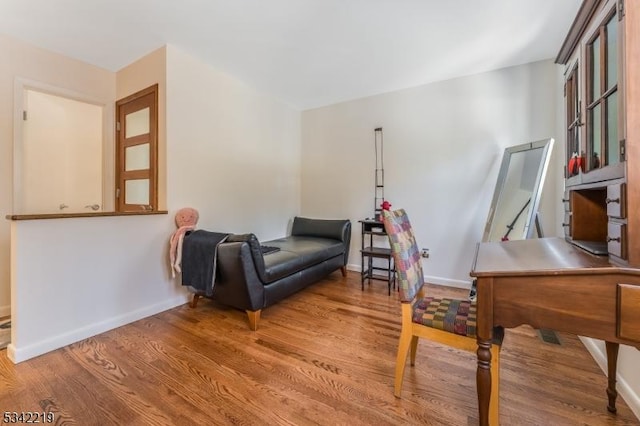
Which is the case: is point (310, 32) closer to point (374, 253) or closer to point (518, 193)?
point (374, 253)

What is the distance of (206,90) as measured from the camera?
9.43 ft

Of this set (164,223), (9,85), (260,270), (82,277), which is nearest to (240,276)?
(260,270)

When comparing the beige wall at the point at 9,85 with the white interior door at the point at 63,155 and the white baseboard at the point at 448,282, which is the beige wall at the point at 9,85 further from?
the white baseboard at the point at 448,282

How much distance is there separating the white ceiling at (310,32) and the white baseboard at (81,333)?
2.44 meters

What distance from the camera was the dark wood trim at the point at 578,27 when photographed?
3.89 ft

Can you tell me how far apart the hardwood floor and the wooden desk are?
578mm

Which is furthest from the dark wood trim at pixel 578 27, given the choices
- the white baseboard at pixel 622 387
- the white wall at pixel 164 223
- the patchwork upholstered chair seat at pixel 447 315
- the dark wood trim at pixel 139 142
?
the dark wood trim at pixel 139 142

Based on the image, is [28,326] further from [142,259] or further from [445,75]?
[445,75]

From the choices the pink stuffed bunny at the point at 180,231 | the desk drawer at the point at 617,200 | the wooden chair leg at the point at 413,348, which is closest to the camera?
the desk drawer at the point at 617,200

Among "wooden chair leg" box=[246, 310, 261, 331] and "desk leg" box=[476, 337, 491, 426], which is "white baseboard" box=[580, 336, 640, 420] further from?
"wooden chair leg" box=[246, 310, 261, 331]

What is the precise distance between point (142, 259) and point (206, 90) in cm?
182

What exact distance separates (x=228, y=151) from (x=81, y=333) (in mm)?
2120

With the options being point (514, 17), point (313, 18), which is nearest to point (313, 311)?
point (313, 18)

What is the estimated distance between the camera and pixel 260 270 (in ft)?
7.30
